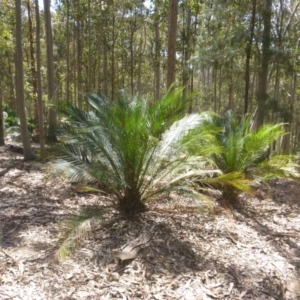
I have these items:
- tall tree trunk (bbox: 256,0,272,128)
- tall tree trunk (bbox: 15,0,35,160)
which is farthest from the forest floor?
tall tree trunk (bbox: 256,0,272,128)

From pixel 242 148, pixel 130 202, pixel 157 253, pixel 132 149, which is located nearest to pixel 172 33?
pixel 242 148

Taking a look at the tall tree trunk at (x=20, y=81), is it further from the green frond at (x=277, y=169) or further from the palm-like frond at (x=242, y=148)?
the green frond at (x=277, y=169)

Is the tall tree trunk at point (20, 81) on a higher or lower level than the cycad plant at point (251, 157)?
higher

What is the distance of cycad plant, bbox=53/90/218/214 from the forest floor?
38 centimetres

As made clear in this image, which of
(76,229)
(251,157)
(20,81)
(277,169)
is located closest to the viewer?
(76,229)

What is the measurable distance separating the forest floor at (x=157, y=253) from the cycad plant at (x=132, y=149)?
38 cm

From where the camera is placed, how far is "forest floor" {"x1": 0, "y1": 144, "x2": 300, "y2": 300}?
9.39 ft

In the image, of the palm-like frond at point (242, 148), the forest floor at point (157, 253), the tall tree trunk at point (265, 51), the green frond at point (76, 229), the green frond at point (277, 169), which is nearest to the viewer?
the forest floor at point (157, 253)

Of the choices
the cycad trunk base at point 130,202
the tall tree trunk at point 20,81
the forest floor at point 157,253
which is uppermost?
the tall tree trunk at point 20,81

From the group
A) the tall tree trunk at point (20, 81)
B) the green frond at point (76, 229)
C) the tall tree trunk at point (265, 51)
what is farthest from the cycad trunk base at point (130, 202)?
the tall tree trunk at point (265, 51)

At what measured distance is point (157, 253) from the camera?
137 inches

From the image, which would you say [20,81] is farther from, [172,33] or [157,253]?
[157,253]

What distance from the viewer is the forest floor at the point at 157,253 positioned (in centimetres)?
286

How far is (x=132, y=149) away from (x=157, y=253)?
1396mm
